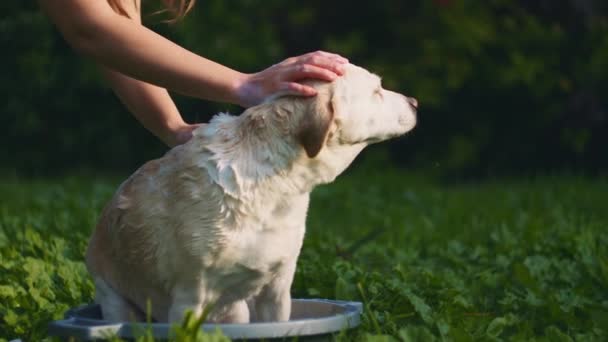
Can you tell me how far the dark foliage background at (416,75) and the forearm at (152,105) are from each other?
6.16 meters

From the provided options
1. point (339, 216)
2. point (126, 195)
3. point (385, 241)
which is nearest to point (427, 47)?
point (339, 216)

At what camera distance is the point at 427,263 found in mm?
4957

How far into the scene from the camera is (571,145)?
10.4 meters

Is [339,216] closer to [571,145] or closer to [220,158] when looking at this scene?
[571,145]

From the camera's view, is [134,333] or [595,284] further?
[595,284]

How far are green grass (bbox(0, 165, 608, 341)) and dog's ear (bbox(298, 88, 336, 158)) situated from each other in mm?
562

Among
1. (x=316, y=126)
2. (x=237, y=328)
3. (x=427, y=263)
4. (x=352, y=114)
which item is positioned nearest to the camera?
(x=237, y=328)

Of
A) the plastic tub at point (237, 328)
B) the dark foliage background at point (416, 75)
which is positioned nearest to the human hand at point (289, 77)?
the plastic tub at point (237, 328)

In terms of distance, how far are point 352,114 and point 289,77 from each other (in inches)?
9.2

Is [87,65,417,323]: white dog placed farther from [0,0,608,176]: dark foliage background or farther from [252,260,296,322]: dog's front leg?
[0,0,608,176]: dark foliage background

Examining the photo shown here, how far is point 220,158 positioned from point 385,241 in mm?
2968

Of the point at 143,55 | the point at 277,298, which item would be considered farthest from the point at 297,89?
the point at 277,298

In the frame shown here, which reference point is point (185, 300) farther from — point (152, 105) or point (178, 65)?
point (152, 105)

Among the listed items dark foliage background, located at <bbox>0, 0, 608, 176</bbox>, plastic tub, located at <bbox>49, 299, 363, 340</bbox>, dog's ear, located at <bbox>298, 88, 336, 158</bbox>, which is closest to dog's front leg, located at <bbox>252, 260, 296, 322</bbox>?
plastic tub, located at <bbox>49, 299, 363, 340</bbox>
